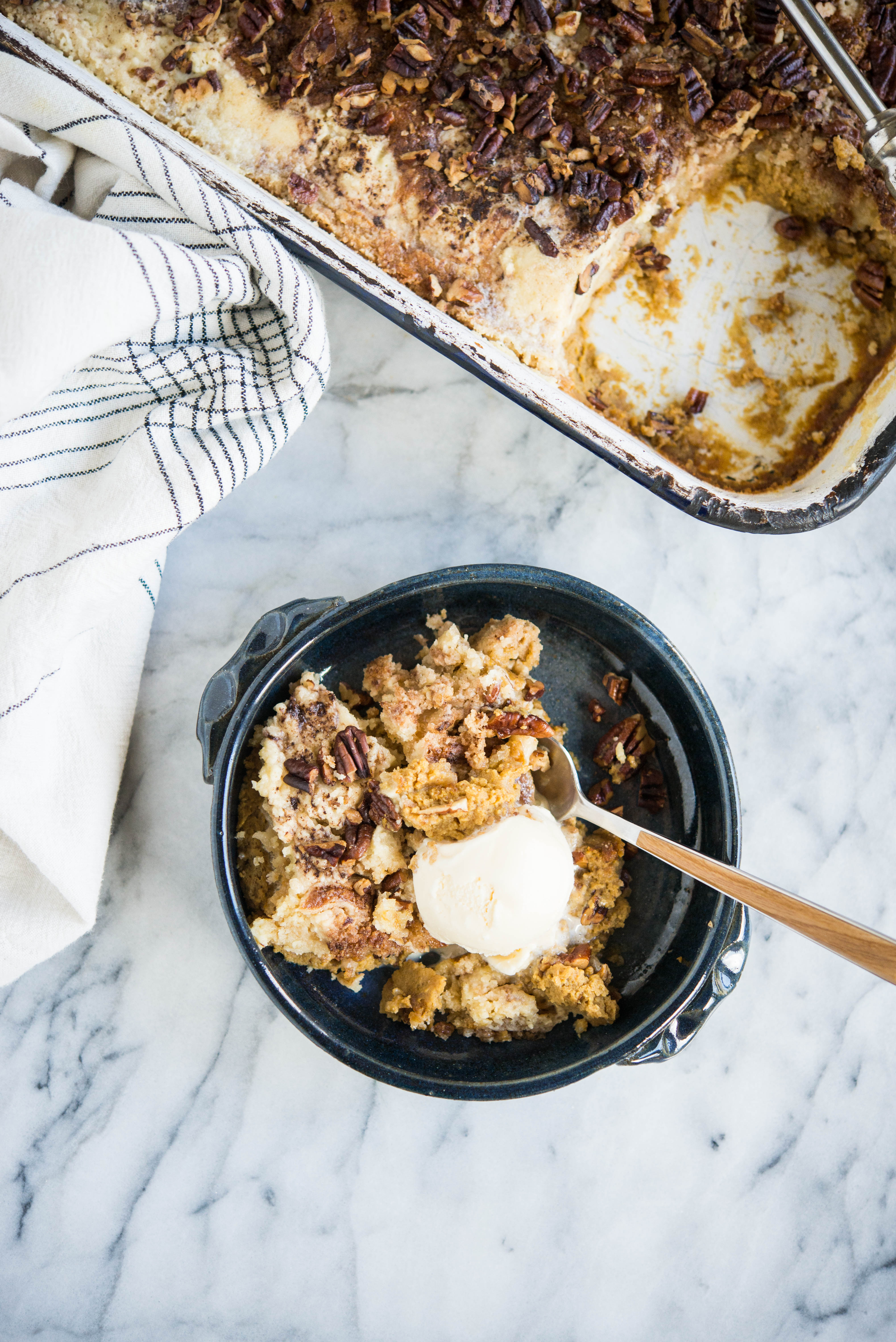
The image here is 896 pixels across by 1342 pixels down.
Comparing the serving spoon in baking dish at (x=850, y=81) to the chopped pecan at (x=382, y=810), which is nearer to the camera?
the serving spoon in baking dish at (x=850, y=81)

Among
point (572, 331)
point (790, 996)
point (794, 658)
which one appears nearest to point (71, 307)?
point (572, 331)

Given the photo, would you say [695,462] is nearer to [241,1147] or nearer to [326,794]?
[326,794]

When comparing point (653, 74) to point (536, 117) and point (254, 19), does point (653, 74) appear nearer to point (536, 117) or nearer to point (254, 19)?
point (536, 117)

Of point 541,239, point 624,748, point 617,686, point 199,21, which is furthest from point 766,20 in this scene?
point 624,748

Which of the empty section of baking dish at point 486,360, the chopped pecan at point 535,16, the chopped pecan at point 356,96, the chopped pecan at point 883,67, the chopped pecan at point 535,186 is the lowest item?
the empty section of baking dish at point 486,360

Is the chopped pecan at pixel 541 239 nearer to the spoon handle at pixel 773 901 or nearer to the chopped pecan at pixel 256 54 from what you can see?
the chopped pecan at pixel 256 54

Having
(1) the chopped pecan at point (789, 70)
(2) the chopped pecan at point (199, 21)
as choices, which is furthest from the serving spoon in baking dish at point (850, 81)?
(2) the chopped pecan at point (199, 21)
